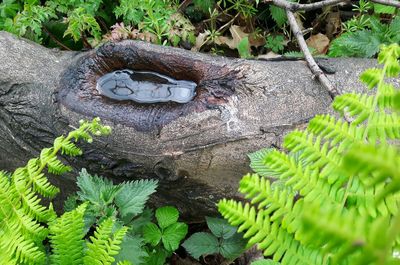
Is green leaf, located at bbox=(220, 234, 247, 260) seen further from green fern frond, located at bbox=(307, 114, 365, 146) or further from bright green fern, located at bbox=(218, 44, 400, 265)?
green fern frond, located at bbox=(307, 114, 365, 146)

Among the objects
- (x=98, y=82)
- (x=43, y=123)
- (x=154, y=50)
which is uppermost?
(x=154, y=50)

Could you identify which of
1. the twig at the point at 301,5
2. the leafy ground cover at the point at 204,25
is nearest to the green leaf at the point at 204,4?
the leafy ground cover at the point at 204,25

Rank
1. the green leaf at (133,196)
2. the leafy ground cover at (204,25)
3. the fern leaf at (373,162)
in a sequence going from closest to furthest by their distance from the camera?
the fern leaf at (373,162)
the green leaf at (133,196)
the leafy ground cover at (204,25)

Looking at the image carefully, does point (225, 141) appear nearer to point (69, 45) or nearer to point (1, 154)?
point (1, 154)

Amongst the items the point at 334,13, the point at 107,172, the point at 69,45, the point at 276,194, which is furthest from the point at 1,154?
the point at 334,13

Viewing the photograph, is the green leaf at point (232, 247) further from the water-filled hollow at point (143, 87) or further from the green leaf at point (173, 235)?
the water-filled hollow at point (143, 87)

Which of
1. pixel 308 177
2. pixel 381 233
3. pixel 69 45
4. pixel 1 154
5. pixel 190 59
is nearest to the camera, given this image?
pixel 381 233

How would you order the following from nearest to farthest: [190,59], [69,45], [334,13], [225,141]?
[225,141]
[190,59]
[69,45]
[334,13]
